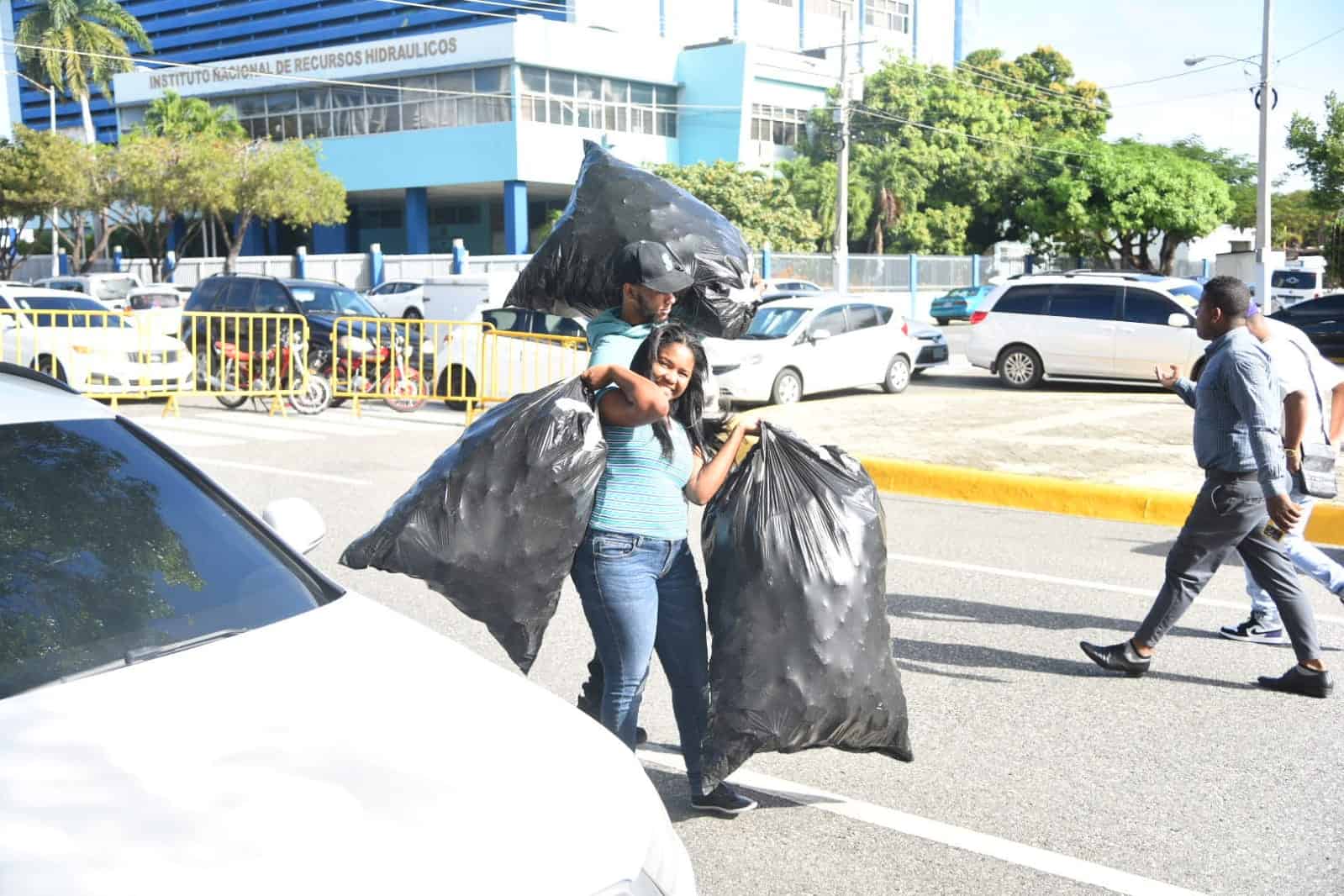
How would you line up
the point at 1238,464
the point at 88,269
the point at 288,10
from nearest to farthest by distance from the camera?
the point at 1238,464 → the point at 88,269 → the point at 288,10

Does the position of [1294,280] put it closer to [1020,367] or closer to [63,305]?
[1020,367]

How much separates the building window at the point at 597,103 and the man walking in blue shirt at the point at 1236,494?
154 ft

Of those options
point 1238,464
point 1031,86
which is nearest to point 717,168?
point 1031,86

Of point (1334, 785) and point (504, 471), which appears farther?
point (1334, 785)

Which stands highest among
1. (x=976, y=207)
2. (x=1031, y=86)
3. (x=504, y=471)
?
(x=1031, y=86)

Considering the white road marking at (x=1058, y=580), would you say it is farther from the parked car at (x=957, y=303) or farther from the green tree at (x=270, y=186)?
the green tree at (x=270, y=186)

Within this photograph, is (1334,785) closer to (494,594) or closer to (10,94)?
(494,594)

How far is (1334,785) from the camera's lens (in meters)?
4.48

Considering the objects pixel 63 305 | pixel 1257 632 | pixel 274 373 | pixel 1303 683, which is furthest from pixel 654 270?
pixel 63 305

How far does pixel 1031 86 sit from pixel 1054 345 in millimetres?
45756

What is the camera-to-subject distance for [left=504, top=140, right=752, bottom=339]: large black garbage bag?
4.40 metres

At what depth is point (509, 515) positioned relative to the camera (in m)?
3.81

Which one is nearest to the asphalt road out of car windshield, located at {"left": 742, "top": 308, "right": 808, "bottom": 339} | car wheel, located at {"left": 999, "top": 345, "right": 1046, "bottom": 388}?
car windshield, located at {"left": 742, "top": 308, "right": 808, "bottom": 339}

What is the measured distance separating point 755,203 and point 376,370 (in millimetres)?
31482
